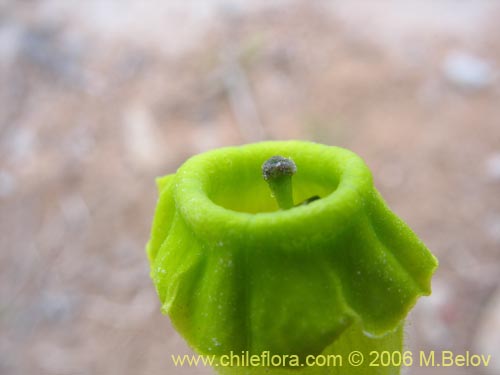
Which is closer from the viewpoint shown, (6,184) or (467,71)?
(6,184)

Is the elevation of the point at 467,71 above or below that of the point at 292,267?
below

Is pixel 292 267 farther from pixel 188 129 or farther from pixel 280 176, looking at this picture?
pixel 188 129

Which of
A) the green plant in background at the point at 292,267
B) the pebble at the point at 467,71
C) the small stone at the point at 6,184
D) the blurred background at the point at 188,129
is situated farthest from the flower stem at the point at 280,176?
the pebble at the point at 467,71

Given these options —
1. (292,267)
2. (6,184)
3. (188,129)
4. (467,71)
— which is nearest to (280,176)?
(292,267)

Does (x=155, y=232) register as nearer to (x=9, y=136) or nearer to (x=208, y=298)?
(x=208, y=298)

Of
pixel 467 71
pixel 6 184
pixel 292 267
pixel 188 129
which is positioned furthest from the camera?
pixel 467 71
